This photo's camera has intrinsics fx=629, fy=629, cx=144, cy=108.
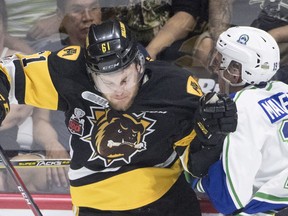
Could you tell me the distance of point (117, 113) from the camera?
160cm

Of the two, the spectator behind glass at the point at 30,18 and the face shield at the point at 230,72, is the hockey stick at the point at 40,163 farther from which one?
the face shield at the point at 230,72

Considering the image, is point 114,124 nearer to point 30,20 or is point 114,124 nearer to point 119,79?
point 119,79

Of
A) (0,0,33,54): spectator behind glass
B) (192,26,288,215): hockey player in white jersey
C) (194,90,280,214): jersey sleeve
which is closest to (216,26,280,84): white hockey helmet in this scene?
(192,26,288,215): hockey player in white jersey

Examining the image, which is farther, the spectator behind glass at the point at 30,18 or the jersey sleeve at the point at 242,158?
the spectator behind glass at the point at 30,18

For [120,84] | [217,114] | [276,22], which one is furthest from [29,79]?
[276,22]

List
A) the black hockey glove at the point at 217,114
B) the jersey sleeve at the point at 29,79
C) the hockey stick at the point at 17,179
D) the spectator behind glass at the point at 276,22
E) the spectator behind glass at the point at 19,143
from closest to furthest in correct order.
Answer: the black hockey glove at the point at 217,114
the jersey sleeve at the point at 29,79
the hockey stick at the point at 17,179
the spectator behind glass at the point at 276,22
the spectator behind glass at the point at 19,143

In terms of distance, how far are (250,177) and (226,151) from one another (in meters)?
0.08

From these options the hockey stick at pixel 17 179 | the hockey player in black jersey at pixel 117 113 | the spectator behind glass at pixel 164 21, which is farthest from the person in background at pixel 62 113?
the hockey player in black jersey at pixel 117 113

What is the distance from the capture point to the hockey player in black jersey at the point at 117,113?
4.87ft

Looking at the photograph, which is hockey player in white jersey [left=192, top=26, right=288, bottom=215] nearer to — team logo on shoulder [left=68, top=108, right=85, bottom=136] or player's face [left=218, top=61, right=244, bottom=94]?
player's face [left=218, top=61, right=244, bottom=94]

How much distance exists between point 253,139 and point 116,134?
36 centimetres

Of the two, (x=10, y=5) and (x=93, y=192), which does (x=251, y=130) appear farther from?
(x=10, y=5)

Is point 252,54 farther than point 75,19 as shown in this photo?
No

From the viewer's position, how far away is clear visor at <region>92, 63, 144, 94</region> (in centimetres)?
149
